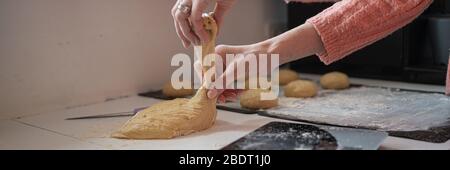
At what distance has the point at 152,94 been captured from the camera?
1335 mm

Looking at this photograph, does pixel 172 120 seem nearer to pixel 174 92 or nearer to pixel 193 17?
pixel 193 17

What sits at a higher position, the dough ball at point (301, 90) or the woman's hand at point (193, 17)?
the woman's hand at point (193, 17)

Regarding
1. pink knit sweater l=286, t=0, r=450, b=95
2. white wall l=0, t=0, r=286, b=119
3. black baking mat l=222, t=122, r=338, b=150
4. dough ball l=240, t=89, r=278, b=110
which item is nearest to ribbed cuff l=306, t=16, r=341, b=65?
pink knit sweater l=286, t=0, r=450, b=95

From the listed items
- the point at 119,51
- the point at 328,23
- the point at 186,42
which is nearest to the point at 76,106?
the point at 119,51

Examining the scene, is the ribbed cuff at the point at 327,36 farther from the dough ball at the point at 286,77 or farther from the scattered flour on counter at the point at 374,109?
the dough ball at the point at 286,77

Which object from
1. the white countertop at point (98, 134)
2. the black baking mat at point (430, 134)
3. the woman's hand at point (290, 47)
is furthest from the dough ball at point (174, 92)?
the black baking mat at point (430, 134)

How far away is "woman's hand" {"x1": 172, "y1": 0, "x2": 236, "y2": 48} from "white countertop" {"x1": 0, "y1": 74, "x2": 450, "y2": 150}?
177mm

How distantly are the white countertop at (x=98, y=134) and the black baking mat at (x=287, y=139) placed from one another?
6cm

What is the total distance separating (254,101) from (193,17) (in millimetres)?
288

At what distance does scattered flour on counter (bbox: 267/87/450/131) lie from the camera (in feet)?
3.18

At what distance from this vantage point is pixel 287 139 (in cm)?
80

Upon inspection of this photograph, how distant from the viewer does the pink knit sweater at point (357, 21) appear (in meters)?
0.87

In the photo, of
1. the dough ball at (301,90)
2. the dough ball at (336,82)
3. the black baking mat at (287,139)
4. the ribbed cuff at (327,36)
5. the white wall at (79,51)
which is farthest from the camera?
the dough ball at (336,82)
